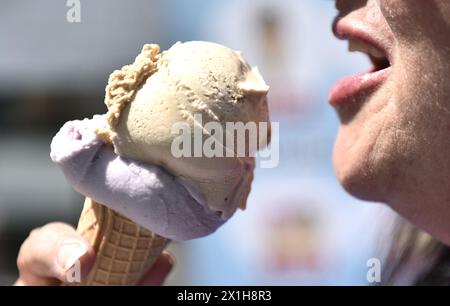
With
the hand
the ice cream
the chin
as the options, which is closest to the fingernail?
the hand

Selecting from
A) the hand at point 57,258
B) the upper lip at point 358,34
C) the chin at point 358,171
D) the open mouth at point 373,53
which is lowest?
the hand at point 57,258

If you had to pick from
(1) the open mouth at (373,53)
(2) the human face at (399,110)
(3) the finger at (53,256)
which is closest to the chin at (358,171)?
(2) the human face at (399,110)

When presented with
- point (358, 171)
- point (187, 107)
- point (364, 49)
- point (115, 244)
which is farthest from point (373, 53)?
point (115, 244)

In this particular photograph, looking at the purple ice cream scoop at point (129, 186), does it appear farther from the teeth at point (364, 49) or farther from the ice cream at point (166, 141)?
the teeth at point (364, 49)

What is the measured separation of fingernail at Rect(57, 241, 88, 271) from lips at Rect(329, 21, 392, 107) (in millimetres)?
430

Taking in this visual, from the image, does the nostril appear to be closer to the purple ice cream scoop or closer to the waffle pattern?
the purple ice cream scoop

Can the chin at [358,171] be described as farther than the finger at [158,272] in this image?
No

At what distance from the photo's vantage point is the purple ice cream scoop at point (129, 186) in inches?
27.9

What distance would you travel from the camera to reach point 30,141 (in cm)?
325

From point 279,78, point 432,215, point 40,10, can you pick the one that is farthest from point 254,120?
point 40,10

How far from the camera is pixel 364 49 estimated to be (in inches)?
33.8

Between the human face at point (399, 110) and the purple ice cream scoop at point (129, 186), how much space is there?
10.2 inches

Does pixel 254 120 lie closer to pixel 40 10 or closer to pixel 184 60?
pixel 184 60

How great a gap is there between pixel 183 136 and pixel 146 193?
0.26ft
